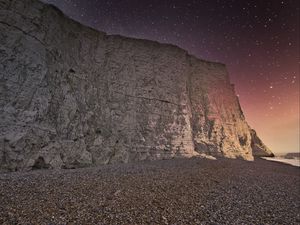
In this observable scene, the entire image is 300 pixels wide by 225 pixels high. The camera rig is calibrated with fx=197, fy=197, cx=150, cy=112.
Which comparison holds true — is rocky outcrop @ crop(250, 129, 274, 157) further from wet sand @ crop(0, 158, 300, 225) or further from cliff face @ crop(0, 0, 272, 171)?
wet sand @ crop(0, 158, 300, 225)

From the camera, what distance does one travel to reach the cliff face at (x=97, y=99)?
38.4 feet

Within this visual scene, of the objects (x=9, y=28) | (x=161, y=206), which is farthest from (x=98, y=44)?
(x=161, y=206)

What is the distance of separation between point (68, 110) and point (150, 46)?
11.2 metres

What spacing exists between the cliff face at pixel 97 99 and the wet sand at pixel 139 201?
5026mm

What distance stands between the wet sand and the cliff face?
5026 millimetres

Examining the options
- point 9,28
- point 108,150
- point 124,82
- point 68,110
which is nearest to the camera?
point 9,28

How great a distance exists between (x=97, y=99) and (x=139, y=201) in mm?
11722

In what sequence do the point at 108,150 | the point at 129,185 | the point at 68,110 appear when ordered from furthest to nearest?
the point at 108,150 < the point at 68,110 < the point at 129,185

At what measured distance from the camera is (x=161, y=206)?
6070mm

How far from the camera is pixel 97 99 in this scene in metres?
16.5

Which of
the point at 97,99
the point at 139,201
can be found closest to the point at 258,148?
the point at 97,99

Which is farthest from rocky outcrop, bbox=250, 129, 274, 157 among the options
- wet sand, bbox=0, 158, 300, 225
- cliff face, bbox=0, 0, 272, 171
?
wet sand, bbox=0, 158, 300, 225

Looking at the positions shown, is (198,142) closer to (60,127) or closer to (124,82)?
(124,82)

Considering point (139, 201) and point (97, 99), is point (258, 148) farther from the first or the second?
point (139, 201)
